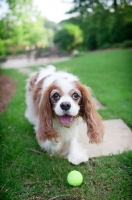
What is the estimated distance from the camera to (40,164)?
248 cm

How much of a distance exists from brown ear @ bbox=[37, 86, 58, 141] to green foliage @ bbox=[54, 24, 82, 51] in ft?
77.6

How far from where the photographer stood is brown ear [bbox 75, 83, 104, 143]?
2.40 m

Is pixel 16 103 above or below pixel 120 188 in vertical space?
below

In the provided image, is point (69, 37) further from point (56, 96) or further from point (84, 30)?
point (56, 96)

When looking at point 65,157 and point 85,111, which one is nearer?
point 85,111

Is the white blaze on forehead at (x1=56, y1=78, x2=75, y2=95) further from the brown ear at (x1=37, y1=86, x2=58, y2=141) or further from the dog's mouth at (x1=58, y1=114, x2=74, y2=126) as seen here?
the dog's mouth at (x1=58, y1=114, x2=74, y2=126)

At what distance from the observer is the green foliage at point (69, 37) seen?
24.9 meters

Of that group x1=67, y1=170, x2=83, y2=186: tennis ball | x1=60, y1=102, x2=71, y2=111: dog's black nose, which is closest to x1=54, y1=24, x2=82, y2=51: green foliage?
x1=60, y1=102, x2=71, y2=111: dog's black nose

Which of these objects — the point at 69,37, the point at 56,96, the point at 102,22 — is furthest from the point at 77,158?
the point at 69,37

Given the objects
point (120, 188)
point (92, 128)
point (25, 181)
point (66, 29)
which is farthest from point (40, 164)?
point (66, 29)

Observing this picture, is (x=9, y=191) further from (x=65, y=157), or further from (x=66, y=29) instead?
(x=66, y=29)

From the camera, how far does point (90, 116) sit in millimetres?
2438

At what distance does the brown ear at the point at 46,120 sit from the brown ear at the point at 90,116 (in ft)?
1.16

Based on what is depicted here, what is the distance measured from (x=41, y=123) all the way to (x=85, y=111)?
491mm
